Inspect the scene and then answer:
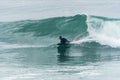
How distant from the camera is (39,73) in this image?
32188 mm

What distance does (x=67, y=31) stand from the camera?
58312mm

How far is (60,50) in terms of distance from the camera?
147 ft

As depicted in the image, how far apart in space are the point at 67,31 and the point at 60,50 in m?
13.6

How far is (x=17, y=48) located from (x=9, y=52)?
369 centimetres

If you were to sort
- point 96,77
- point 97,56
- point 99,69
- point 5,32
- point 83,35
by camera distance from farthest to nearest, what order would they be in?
point 5,32 → point 83,35 → point 97,56 → point 99,69 → point 96,77

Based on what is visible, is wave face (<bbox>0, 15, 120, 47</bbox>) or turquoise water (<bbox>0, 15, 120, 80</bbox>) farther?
wave face (<bbox>0, 15, 120, 47</bbox>)

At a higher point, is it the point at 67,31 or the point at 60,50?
the point at 67,31

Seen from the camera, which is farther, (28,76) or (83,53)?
(83,53)

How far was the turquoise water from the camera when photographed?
32.2 metres

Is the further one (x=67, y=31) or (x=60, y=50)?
(x=67, y=31)

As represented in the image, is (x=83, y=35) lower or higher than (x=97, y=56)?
higher

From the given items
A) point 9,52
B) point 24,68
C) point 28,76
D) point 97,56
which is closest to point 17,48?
point 9,52

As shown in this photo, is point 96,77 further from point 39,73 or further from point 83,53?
point 83,53

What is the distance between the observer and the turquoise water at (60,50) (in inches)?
1268
